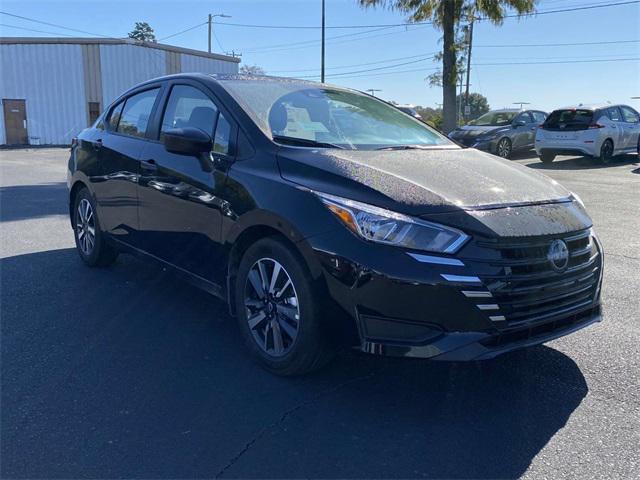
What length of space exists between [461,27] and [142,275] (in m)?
17.3

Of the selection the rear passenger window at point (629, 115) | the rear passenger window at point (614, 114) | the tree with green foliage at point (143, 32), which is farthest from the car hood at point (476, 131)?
the tree with green foliage at point (143, 32)

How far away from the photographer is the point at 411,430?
2.75 metres

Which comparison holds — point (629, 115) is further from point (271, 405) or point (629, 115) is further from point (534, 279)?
point (271, 405)

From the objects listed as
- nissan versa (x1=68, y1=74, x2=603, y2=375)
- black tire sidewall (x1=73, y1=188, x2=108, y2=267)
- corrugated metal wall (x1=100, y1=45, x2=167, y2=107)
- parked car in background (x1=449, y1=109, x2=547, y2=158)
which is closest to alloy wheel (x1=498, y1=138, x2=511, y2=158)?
parked car in background (x1=449, y1=109, x2=547, y2=158)

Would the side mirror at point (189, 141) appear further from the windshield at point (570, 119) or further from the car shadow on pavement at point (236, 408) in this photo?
the windshield at point (570, 119)

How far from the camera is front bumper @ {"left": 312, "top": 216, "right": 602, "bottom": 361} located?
2.67 m

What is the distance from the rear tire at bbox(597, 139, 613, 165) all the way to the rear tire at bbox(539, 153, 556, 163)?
1300 millimetres

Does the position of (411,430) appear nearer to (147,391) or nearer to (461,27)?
(147,391)

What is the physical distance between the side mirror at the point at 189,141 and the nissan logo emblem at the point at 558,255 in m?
Answer: 2.09

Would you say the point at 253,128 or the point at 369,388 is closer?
the point at 369,388

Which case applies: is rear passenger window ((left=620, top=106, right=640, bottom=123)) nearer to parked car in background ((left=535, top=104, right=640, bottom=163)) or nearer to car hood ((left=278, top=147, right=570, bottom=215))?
parked car in background ((left=535, top=104, right=640, bottom=163))

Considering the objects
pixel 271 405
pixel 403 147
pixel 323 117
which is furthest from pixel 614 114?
pixel 271 405

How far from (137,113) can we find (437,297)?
325cm

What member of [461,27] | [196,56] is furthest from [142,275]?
[196,56]
